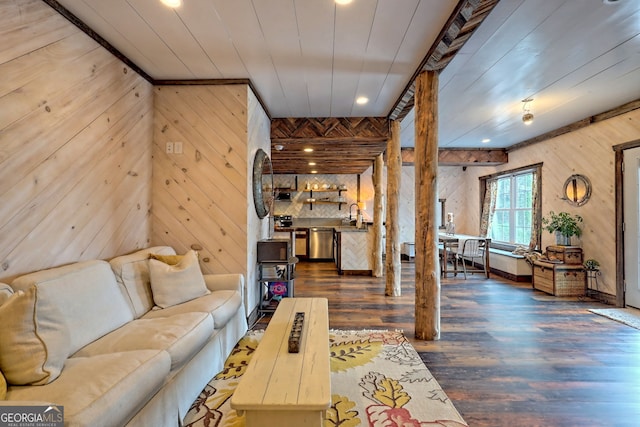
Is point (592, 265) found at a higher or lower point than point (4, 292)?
lower

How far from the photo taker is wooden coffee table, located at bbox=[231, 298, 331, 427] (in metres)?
1.27

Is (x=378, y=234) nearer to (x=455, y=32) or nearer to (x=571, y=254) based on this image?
(x=571, y=254)

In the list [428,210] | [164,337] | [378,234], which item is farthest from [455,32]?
[378,234]

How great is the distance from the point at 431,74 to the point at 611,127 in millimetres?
3281

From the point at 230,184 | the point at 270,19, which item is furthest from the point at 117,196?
the point at 270,19

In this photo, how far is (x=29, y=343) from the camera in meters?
1.37

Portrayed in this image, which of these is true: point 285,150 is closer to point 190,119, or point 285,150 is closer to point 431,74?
point 190,119

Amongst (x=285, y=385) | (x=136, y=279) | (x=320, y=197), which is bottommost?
(x=285, y=385)

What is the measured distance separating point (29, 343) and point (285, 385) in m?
1.18

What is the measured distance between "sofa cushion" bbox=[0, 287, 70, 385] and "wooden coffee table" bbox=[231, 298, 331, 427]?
89cm

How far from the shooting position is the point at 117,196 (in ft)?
9.20

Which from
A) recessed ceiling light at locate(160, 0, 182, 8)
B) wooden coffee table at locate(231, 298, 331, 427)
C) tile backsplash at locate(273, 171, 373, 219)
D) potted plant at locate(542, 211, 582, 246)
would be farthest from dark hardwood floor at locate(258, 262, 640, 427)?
tile backsplash at locate(273, 171, 373, 219)

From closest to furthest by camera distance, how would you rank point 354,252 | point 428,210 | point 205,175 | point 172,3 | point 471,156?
point 172,3, point 428,210, point 205,175, point 354,252, point 471,156

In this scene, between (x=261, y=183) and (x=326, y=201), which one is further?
(x=326, y=201)
